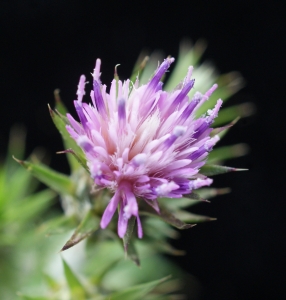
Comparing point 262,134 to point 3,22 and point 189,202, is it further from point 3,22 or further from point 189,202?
point 3,22

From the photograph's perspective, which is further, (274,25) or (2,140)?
(274,25)

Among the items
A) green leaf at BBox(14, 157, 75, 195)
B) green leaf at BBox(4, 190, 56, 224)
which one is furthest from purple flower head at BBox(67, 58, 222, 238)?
green leaf at BBox(4, 190, 56, 224)

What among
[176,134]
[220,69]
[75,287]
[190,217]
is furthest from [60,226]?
[220,69]

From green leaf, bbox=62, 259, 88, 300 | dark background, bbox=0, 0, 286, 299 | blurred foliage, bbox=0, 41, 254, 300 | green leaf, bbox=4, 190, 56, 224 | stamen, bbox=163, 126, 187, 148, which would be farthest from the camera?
dark background, bbox=0, 0, 286, 299

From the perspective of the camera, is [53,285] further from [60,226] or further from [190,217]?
[190,217]

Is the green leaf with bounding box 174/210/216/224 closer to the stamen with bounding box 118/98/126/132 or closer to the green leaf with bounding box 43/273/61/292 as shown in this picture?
the stamen with bounding box 118/98/126/132

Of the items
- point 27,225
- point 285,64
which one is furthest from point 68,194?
point 285,64
